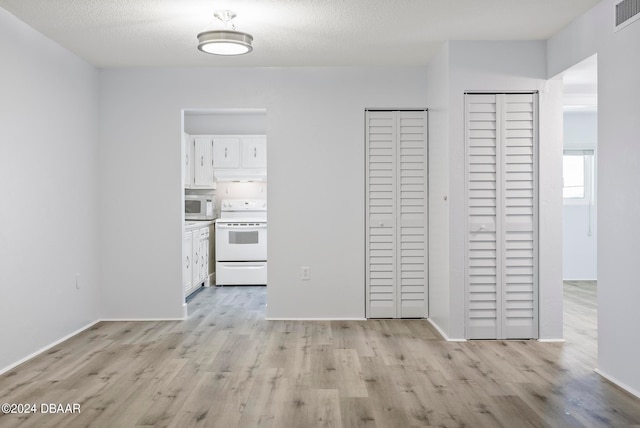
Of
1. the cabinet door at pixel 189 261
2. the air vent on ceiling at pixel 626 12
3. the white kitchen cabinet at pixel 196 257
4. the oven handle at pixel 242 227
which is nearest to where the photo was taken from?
the air vent on ceiling at pixel 626 12

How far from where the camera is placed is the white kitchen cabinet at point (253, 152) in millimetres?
7094

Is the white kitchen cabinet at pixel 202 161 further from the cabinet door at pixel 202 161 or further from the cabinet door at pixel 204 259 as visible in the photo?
the cabinet door at pixel 204 259

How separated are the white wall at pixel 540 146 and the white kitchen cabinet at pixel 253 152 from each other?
348 cm

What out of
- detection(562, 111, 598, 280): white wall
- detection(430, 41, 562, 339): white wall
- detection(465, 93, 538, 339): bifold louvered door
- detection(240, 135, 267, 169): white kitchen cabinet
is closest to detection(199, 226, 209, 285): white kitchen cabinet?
detection(240, 135, 267, 169): white kitchen cabinet

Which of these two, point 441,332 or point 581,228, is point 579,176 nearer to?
point 581,228

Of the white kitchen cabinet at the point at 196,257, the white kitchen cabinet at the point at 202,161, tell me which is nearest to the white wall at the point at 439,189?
the white kitchen cabinet at the point at 196,257

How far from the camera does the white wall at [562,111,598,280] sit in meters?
7.09

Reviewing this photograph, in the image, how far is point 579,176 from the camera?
23.6 ft

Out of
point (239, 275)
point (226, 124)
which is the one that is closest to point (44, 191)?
point (239, 275)

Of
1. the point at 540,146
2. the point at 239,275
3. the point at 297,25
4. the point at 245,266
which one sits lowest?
the point at 239,275

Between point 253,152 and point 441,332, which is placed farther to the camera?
point 253,152

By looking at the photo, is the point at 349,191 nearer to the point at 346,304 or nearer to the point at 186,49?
the point at 346,304

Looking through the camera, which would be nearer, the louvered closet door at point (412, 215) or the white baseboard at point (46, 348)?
the white baseboard at point (46, 348)

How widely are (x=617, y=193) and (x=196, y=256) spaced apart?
4572 mm
